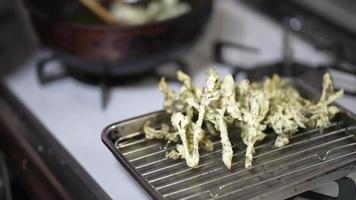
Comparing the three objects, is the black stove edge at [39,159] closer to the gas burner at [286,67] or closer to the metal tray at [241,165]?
the metal tray at [241,165]

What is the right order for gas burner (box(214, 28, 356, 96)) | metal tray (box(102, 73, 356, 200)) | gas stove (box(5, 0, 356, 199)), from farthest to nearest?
1. gas burner (box(214, 28, 356, 96))
2. gas stove (box(5, 0, 356, 199))
3. metal tray (box(102, 73, 356, 200))

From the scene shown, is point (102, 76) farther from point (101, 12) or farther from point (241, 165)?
point (241, 165)

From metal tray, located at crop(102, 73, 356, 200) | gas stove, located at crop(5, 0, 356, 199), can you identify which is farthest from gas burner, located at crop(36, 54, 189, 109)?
metal tray, located at crop(102, 73, 356, 200)

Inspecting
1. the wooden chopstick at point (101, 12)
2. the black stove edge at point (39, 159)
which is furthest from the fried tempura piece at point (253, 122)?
the wooden chopstick at point (101, 12)

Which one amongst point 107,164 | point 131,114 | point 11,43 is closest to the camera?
point 107,164

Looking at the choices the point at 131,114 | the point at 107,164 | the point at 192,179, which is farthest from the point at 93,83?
the point at 192,179

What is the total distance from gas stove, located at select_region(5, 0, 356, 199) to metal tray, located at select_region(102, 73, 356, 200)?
43 millimetres

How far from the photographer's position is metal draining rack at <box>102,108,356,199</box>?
0.64m

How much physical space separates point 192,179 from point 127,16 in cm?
38

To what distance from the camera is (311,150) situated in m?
0.71

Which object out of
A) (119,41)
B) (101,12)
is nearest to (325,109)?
(119,41)

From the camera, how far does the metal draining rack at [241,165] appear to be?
2.09 ft

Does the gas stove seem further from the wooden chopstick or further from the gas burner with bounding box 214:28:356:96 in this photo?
the wooden chopstick

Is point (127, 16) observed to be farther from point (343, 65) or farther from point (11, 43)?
point (343, 65)
